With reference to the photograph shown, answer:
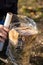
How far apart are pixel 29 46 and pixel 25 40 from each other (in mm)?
103

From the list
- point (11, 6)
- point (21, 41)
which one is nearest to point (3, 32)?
point (21, 41)

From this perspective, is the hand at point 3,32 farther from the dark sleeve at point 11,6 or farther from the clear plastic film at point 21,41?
the dark sleeve at point 11,6

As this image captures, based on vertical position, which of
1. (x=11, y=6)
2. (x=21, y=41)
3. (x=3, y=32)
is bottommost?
(x=21, y=41)

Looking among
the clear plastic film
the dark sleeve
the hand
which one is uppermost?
the dark sleeve

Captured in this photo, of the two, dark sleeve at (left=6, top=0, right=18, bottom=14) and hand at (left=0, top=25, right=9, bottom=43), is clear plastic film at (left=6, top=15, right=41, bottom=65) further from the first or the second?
dark sleeve at (left=6, top=0, right=18, bottom=14)

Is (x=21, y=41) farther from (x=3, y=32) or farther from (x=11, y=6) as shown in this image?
(x=11, y=6)

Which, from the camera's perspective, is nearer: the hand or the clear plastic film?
the clear plastic film

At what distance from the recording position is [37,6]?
13.0 feet

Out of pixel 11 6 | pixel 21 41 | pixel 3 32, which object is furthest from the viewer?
pixel 11 6

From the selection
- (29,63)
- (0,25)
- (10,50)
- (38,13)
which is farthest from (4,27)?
(38,13)

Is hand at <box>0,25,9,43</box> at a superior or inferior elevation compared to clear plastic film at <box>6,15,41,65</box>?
superior

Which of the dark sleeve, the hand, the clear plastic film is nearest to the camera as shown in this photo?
the clear plastic film

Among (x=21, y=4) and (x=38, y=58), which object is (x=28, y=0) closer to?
(x=21, y=4)

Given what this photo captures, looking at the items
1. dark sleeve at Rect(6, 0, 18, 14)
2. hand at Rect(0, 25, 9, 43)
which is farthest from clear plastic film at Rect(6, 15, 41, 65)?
dark sleeve at Rect(6, 0, 18, 14)
